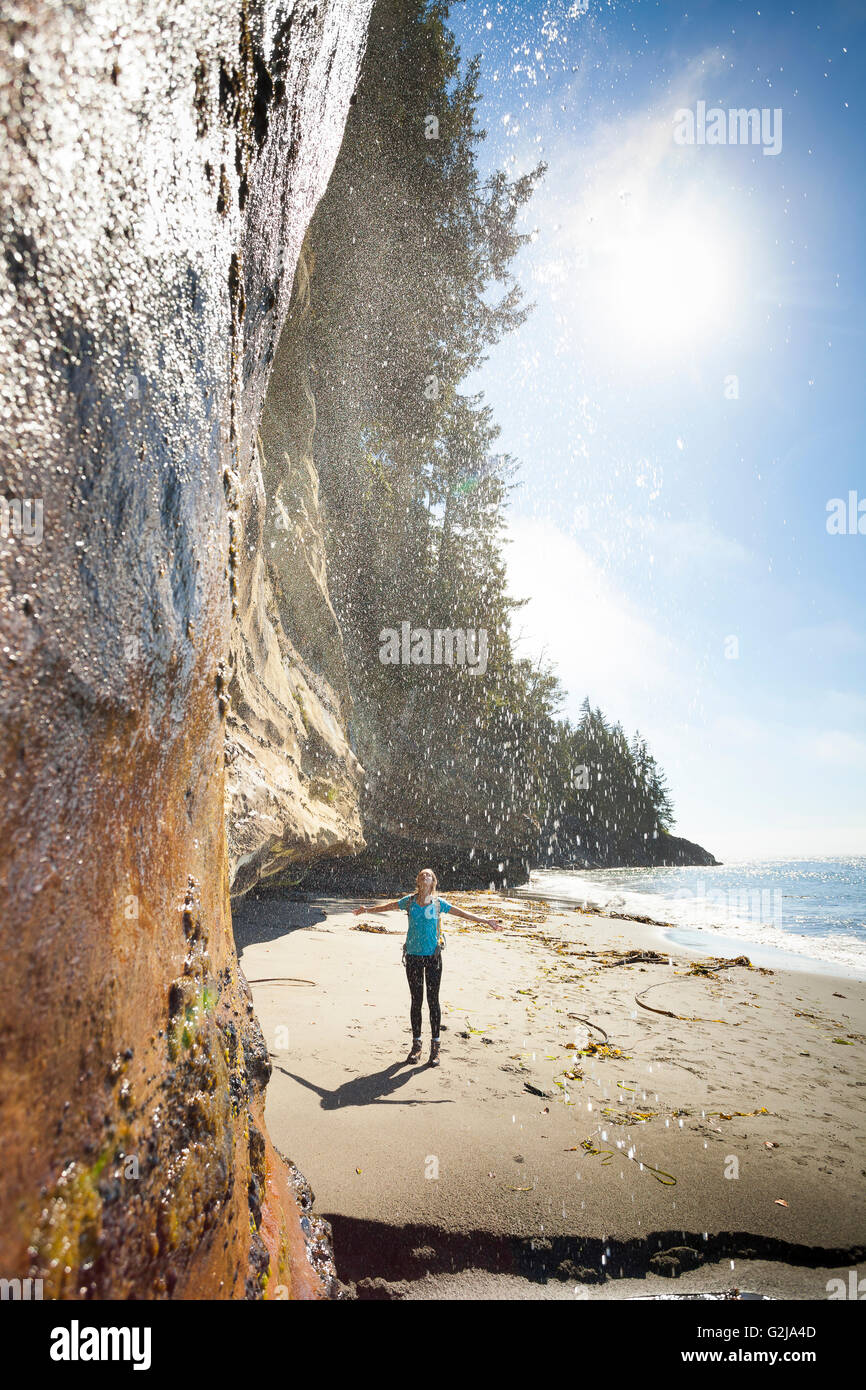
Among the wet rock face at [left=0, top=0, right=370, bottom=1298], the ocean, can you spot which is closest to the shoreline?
the ocean

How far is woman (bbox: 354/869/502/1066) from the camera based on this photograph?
5203mm

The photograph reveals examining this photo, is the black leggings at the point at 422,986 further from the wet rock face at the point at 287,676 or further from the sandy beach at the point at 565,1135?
the wet rock face at the point at 287,676

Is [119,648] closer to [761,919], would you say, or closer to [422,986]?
[422,986]

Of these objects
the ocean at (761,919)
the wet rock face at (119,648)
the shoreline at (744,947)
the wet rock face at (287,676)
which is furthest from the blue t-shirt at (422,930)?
the ocean at (761,919)

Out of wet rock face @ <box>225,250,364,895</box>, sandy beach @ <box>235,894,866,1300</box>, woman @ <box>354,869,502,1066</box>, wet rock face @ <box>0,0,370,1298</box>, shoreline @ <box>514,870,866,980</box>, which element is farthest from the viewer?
shoreline @ <box>514,870,866,980</box>

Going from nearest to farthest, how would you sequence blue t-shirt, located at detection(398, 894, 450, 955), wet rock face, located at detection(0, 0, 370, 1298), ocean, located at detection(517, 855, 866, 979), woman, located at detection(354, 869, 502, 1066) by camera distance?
wet rock face, located at detection(0, 0, 370, 1298), woman, located at detection(354, 869, 502, 1066), blue t-shirt, located at detection(398, 894, 450, 955), ocean, located at detection(517, 855, 866, 979)

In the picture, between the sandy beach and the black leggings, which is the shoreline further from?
the black leggings

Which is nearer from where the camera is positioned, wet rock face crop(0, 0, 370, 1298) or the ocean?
wet rock face crop(0, 0, 370, 1298)

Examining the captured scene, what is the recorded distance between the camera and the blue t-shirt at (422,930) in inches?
220

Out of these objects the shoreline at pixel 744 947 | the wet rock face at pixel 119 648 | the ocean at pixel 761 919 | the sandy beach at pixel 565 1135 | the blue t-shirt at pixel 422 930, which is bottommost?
the ocean at pixel 761 919

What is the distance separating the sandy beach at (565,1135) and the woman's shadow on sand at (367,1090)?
0.07 feet

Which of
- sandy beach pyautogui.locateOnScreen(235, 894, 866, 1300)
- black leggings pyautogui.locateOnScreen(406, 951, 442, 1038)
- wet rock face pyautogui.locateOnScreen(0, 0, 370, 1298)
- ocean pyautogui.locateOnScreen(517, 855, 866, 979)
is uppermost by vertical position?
wet rock face pyautogui.locateOnScreen(0, 0, 370, 1298)

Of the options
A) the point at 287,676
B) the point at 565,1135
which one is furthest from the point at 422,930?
the point at 287,676
